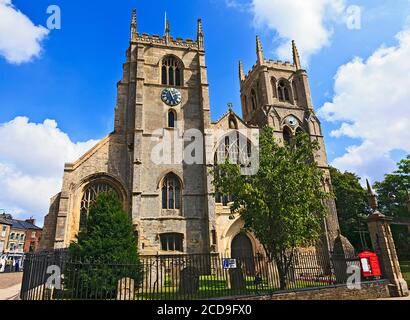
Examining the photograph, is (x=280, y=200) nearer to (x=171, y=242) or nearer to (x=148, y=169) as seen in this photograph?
(x=171, y=242)

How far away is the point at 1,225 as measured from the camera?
48250 mm

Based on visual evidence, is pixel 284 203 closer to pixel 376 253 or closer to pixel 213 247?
pixel 376 253

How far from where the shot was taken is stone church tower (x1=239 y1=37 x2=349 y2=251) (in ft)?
93.5

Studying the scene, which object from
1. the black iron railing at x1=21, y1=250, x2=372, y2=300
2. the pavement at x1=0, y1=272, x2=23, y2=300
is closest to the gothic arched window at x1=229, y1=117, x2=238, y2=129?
the black iron railing at x1=21, y1=250, x2=372, y2=300

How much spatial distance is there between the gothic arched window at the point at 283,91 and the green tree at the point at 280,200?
18.6 m

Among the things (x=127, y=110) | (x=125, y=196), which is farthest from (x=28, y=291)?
(x=127, y=110)

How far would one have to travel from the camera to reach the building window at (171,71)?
2815cm

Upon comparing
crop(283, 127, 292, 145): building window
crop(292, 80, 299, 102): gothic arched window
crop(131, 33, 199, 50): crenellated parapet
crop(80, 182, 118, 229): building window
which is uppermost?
crop(131, 33, 199, 50): crenellated parapet

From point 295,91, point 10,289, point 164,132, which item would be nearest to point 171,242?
point 164,132

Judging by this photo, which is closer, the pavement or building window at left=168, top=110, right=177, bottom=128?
the pavement

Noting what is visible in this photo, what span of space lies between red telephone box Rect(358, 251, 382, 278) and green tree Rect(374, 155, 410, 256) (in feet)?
71.4

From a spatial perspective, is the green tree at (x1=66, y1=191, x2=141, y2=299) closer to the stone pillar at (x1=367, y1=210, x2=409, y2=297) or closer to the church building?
the church building

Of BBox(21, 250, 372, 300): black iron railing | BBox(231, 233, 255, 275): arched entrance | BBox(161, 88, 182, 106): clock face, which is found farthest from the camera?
BBox(161, 88, 182, 106): clock face
